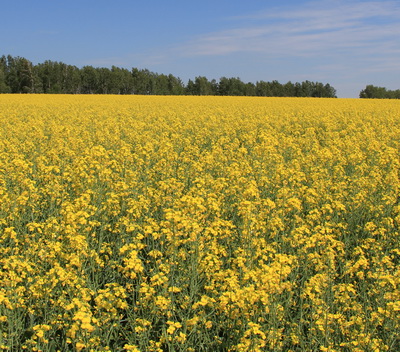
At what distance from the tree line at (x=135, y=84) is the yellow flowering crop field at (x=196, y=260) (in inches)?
3012

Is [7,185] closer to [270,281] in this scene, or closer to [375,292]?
[270,281]

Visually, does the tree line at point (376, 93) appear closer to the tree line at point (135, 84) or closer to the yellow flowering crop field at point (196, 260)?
the tree line at point (135, 84)

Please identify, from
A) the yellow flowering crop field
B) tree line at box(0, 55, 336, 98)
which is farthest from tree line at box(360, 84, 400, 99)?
the yellow flowering crop field

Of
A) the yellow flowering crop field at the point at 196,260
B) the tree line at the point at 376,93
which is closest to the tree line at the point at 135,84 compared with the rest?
the tree line at the point at 376,93

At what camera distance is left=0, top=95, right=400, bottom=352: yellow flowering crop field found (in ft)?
11.6

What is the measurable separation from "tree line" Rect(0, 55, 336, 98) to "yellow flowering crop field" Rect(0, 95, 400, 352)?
7650 cm

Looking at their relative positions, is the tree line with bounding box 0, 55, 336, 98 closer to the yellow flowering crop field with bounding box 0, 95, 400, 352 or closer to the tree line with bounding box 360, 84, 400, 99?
the tree line with bounding box 360, 84, 400, 99

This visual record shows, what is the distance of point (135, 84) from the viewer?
8962 centimetres

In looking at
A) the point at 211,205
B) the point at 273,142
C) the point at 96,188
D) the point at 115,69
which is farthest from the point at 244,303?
the point at 115,69

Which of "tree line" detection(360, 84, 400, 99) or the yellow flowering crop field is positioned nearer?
the yellow flowering crop field

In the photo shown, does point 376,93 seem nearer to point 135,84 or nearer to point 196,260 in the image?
point 135,84

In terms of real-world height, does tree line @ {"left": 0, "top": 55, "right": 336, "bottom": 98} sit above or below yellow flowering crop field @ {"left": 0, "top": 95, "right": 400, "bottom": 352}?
above

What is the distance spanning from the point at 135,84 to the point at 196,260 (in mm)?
89295

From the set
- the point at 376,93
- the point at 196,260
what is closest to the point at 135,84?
the point at 376,93
